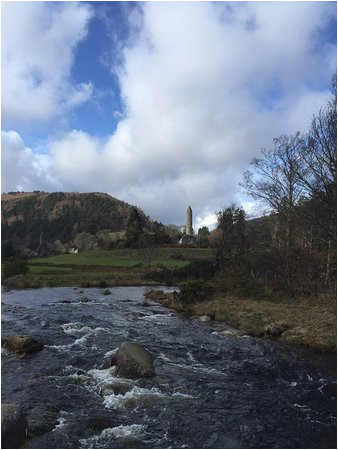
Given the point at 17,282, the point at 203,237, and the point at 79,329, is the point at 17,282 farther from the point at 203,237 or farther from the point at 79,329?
the point at 203,237

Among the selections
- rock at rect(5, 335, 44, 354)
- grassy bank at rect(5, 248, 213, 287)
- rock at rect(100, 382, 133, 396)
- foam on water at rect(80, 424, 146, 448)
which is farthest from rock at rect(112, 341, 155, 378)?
grassy bank at rect(5, 248, 213, 287)

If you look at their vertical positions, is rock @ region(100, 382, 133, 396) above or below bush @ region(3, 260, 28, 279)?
below

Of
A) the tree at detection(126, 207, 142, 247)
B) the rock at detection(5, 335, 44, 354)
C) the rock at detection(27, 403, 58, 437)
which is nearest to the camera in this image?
the rock at detection(27, 403, 58, 437)

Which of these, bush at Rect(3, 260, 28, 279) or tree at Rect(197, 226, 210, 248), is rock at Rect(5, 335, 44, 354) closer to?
bush at Rect(3, 260, 28, 279)

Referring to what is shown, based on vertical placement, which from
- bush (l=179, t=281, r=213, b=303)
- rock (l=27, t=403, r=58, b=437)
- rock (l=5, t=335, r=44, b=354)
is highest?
bush (l=179, t=281, r=213, b=303)

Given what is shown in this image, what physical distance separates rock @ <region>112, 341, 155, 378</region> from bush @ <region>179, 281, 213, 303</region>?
17.2 m

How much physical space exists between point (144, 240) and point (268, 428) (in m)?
81.2

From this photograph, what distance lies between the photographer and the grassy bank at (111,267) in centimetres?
5103

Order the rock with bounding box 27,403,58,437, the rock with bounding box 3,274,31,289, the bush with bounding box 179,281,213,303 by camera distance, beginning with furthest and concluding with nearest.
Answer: the rock with bounding box 3,274,31,289 < the bush with bounding box 179,281,213,303 < the rock with bounding box 27,403,58,437

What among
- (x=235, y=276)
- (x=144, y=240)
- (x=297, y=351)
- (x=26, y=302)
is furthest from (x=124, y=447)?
(x=144, y=240)

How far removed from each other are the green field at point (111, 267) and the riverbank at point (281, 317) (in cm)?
2296

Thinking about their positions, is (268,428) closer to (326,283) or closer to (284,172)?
(326,283)

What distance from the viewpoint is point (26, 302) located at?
3128cm

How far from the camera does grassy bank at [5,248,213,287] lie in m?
51.0
